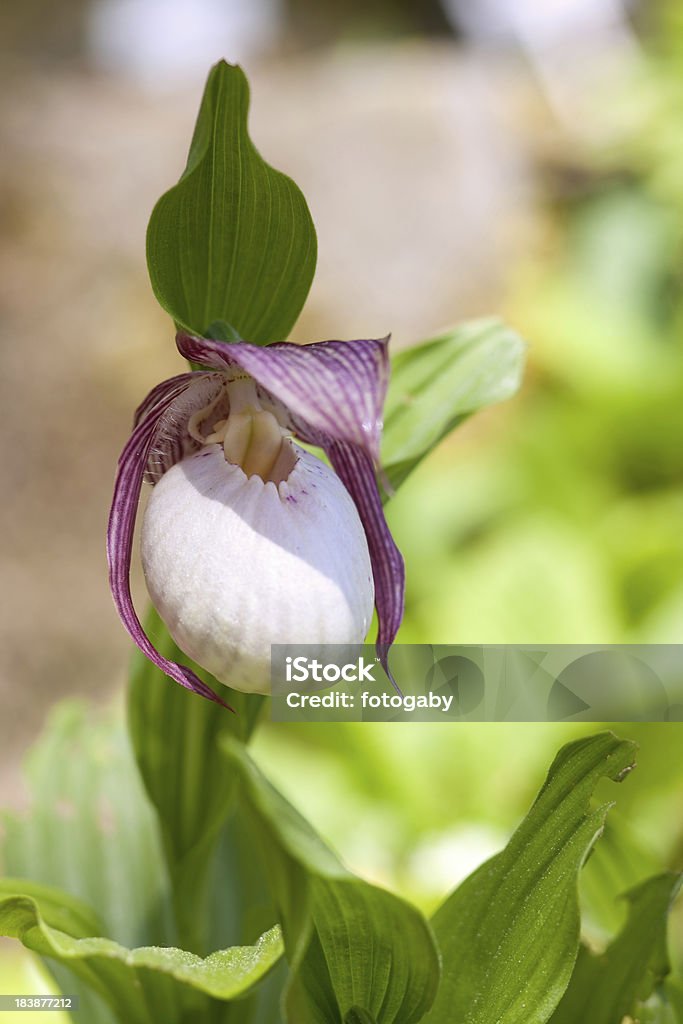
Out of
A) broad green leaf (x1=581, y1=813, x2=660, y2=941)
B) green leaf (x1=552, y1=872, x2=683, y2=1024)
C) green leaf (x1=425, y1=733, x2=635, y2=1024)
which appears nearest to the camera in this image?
green leaf (x1=425, y1=733, x2=635, y2=1024)

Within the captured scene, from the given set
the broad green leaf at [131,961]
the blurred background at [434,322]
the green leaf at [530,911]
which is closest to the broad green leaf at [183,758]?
the broad green leaf at [131,961]

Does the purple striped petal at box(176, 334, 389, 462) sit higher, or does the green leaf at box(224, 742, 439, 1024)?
the purple striped petal at box(176, 334, 389, 462)

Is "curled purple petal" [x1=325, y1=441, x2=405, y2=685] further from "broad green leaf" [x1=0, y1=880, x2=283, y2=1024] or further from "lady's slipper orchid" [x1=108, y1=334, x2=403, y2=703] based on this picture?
"broad green leaf" [x1=0, y1=880, x2=283, y2=1024]

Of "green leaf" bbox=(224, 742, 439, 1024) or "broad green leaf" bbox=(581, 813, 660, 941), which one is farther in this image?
"broad green leaf" bbox=(581, 813, 660, 941)

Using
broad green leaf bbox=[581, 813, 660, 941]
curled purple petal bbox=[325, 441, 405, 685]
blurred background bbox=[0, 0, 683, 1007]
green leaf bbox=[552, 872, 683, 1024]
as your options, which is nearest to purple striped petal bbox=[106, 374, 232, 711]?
curled purple petal bbox=[325, 441, 405, 685]

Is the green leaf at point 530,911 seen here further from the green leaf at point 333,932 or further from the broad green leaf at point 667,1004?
the broad green leaf at point 667,1004

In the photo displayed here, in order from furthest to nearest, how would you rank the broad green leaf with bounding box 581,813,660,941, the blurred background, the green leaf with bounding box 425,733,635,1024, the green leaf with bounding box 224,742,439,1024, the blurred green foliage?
1. the blurred background
2. the blurred green foliage
3. the broad green leaf with bounding box 581,813,660,941
4. the green leaf with bounding box 425,733,635,1024
5. the green leaf with bounding box 224,742,439,1024

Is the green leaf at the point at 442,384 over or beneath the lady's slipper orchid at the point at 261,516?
over

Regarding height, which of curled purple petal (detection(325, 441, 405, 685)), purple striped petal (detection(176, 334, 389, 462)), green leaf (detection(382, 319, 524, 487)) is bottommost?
curled purple petal (detection(325, 441, 405, 685))
